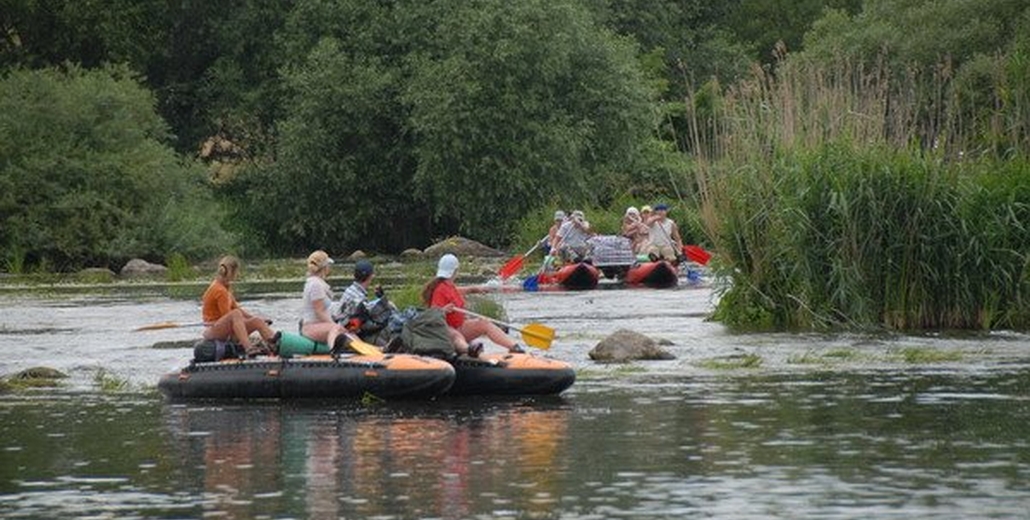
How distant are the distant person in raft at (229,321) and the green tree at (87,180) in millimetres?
33372

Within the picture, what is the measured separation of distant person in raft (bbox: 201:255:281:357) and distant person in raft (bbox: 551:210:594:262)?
18.8 m

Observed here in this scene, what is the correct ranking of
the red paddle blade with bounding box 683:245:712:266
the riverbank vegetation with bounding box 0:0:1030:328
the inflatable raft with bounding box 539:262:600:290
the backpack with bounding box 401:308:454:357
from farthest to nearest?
the riverbank vegetation with bounding box 0:0:1030:328
the red paddle blade with bounding box 683:245:712:266
the inflatable raft with bounding box 539:262:600:290
the backpack with bounding box 401:308:454:357

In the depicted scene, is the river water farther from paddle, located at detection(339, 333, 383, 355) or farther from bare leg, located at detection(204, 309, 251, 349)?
bare leg, located at detection(204, 309, 251, 349)

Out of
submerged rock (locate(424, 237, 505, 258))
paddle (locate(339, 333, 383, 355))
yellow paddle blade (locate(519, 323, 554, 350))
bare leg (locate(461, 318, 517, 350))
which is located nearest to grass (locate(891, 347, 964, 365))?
yellow paddle blade (locate(519, 323, 554, 350))

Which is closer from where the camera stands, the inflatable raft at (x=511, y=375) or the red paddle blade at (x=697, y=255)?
the inflatable raft at (x=511, y=375)

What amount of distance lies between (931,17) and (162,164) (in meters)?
19.4

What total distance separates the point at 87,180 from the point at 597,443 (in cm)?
4004

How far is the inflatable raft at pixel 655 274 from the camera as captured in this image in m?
40.2

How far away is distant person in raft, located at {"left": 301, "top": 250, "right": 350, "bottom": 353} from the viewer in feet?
71.9

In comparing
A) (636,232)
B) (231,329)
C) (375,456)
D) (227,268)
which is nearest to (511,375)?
(231,329)

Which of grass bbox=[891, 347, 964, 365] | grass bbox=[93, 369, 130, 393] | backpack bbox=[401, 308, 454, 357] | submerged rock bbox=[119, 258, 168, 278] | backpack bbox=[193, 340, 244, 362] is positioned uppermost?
submerged rock bbox=[119, 258, 168, 278]

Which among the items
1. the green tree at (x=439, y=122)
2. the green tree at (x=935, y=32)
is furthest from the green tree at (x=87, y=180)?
the green tree at (x=935, y=32)

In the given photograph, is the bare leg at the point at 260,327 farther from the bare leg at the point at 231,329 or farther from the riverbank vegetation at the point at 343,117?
the riverbank vegetation at the point at 343,117

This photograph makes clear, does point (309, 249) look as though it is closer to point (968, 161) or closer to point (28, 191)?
point (28, 191)
